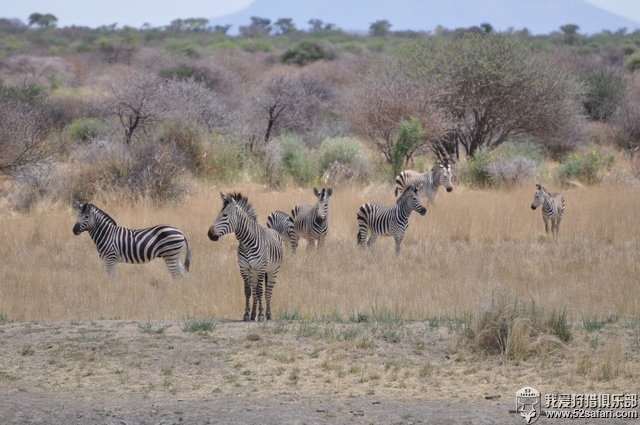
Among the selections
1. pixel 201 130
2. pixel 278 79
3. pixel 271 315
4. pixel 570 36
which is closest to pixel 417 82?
pixel 278 79

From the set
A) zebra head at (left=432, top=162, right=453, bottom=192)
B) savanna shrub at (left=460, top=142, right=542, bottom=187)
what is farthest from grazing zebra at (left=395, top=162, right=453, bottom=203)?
savanna shrub at (left=460, top=142, right=542, bottom=187)

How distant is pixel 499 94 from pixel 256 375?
24270 millimetres

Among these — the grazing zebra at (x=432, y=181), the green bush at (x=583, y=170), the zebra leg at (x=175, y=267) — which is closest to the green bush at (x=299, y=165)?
the grazing zebra at (x=432, y=181)

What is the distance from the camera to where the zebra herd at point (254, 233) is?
1126 centimetres

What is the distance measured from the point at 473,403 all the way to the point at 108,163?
53.9 feet

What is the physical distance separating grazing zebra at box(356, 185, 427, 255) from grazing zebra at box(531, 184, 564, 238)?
2.78 metres

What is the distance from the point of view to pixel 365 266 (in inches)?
634

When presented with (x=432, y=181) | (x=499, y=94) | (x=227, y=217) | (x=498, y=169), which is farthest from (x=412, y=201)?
(x=499, y=94)

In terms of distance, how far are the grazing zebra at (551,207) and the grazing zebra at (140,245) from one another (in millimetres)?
7617

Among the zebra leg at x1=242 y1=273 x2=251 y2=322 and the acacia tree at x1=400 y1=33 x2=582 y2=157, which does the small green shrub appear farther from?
the acacia tree at x1=400 y1=33 x2=582 y2=157

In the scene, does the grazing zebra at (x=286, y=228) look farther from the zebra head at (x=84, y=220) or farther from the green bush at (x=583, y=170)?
the green bush at (x=583, y=170)

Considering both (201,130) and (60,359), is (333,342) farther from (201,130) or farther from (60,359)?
(201,130)

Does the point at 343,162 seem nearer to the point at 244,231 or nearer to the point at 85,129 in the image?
the point at 85,129

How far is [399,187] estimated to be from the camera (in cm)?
2389
